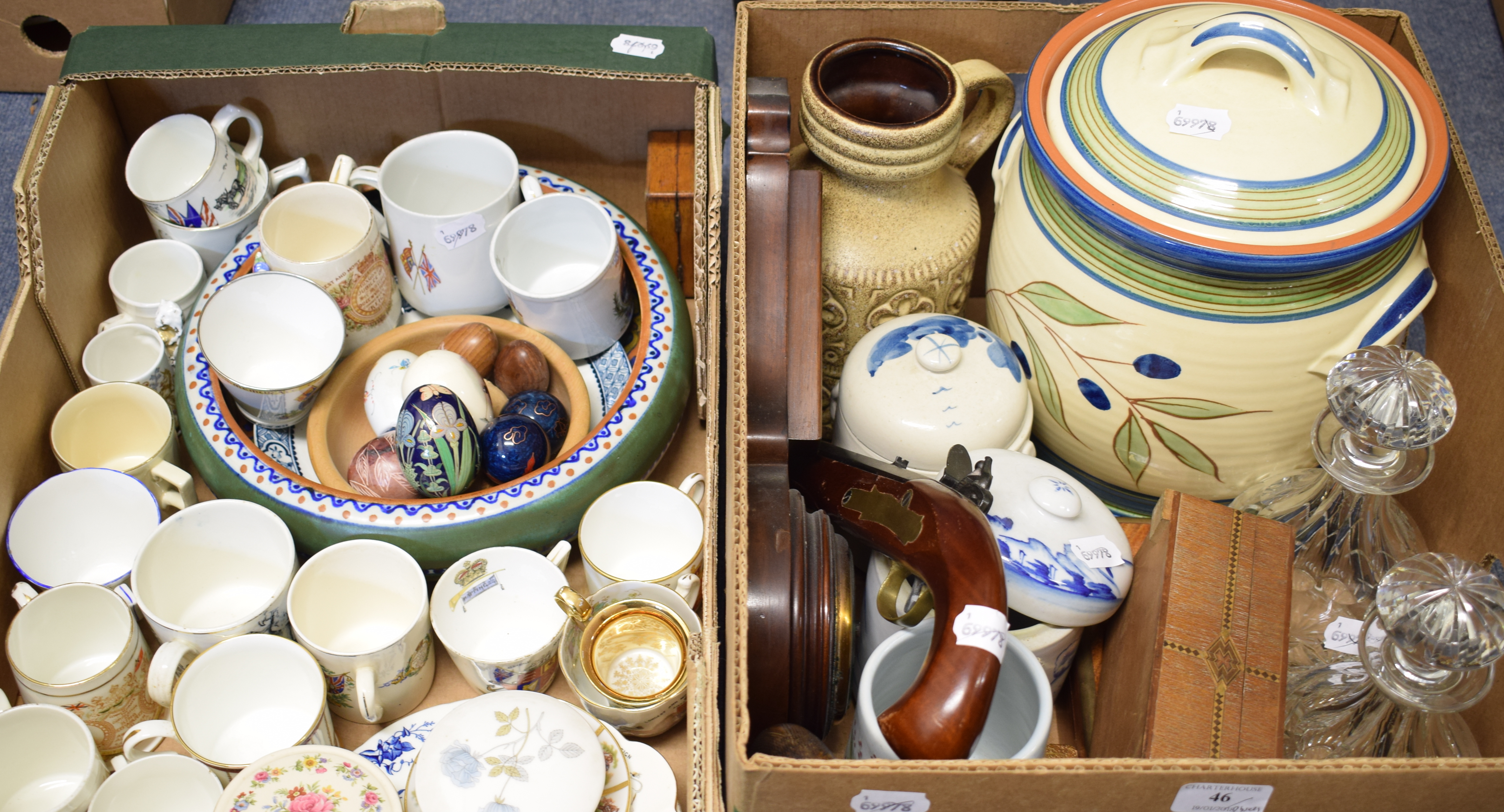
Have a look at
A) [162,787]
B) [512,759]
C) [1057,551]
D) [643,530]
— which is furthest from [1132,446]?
[162,787]

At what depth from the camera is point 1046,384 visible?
905mm

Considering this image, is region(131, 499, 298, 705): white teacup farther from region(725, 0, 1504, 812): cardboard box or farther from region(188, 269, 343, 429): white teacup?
region(725, 0, 1504, 812): cardboard box

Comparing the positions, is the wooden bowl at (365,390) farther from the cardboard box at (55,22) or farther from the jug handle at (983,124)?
the cardboard box at (55,22)

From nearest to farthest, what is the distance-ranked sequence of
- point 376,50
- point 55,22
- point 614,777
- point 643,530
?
point 614,777
point 643,530
point 376,50
point 55,22

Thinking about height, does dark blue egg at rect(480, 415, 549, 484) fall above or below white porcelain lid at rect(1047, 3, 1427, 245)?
below

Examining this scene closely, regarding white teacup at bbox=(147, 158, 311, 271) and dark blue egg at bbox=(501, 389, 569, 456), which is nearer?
dark blue egg at bbox=(501, 389, 569, 456)

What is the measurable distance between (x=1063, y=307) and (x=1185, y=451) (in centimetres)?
16

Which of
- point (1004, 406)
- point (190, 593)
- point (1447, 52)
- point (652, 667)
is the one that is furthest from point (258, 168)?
point (1447, 52)

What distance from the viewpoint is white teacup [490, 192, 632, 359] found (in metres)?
0.98

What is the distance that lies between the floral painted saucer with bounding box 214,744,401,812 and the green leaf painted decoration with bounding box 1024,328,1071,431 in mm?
609

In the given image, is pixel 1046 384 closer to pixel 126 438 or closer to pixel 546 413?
pixel 546 413

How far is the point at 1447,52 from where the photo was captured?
1.54m

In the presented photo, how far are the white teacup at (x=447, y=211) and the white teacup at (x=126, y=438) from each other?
0.86 feet

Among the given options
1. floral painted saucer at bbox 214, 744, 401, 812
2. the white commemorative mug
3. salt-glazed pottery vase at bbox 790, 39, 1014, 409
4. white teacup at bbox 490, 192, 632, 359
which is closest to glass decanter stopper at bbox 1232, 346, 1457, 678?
salt-glazed pottery vase at bbox 790, 39, 1014, 409
